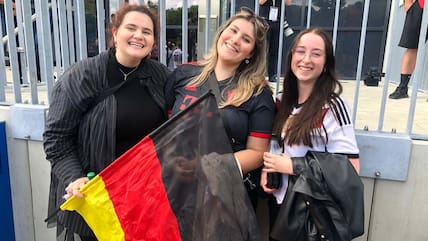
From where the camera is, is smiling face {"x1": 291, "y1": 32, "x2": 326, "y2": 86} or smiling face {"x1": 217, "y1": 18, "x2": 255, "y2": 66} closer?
smiling face {"x1": 291, "y1": 32, "x2": 326, "y2": 86}

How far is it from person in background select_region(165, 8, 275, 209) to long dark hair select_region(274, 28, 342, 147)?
9cm

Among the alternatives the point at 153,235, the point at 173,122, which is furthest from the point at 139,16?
the point at 153,235

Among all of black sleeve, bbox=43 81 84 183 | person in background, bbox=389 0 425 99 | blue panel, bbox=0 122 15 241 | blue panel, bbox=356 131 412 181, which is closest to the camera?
black sleeve, bbox=43 81 84 183

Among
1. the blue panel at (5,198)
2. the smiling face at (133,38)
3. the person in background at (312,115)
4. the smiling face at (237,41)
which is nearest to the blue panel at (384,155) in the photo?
the person in background at (312,115)

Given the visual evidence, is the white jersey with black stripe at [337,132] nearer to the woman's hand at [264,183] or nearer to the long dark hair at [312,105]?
the long dark hair at [312,105]

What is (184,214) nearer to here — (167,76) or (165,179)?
(165,179)

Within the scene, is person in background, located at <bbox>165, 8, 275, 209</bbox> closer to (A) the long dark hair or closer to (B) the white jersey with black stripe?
(A) the long dark hair

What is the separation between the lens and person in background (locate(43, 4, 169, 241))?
192cm

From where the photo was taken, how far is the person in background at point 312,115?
1810 mm

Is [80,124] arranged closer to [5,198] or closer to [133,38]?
[133,38]

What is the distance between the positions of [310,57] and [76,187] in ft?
4.44

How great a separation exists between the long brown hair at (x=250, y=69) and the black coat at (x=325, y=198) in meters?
0.46

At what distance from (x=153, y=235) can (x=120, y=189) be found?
0.89 feet

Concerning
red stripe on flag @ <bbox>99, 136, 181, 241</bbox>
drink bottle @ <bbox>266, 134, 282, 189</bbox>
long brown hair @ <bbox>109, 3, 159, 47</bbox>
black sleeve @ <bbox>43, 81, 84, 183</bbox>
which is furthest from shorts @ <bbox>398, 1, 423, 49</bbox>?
black sleeve @ <bbox>43, 81, 84, 183</bbox>
